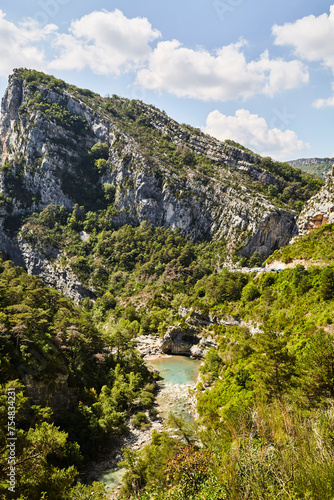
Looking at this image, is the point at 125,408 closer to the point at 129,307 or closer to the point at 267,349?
the point at 267,349

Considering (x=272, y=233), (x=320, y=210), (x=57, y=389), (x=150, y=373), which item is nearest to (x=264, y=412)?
(x=57, y=389)

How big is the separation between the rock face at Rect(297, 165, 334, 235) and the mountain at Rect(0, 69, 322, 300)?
18.5 ft

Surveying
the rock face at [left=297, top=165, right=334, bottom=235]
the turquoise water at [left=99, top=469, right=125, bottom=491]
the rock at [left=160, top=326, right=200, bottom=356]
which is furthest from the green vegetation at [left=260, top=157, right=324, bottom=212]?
the turquoise water at [left=99, top=469, right=125, bottom=491]

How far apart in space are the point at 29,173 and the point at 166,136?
76.9m

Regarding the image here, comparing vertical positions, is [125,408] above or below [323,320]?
below

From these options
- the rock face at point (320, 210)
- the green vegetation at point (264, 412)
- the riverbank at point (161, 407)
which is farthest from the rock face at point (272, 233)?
the riverbank at point (161, 407)

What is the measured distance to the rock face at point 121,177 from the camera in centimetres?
10712

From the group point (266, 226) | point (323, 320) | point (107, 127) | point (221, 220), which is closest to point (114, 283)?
point (221, 220)

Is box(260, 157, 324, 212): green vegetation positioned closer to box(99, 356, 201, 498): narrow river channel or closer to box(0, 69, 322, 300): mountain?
box(0, 69, 322, 300): mountain

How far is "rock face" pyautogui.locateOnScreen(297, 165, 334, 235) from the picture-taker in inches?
3295

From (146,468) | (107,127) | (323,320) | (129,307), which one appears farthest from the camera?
(107,127)

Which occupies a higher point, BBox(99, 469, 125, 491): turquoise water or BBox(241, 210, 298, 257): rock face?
BBox(241, 210, 298, 257): rock face

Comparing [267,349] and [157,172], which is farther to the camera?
[157,172]

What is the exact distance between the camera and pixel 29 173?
12344cm
